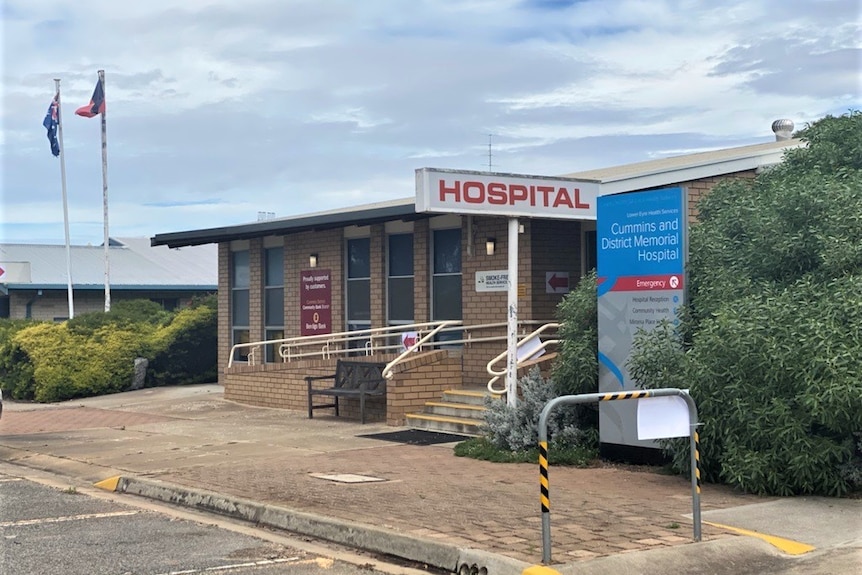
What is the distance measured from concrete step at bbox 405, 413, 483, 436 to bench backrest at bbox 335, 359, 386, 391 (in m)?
1.00

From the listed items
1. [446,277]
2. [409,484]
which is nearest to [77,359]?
[446,277]

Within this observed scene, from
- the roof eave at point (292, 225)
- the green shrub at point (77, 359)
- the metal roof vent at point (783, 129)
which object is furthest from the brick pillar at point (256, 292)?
the metal roof vent at point (783, 129)

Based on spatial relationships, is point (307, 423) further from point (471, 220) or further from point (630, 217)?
point (630, 217)

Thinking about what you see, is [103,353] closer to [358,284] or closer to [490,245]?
[358,284]

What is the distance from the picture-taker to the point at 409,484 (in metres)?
10.6

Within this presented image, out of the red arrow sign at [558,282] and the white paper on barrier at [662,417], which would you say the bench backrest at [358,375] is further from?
the white paper on barrier at [662,417]

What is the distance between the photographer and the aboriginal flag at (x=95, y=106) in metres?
34.0

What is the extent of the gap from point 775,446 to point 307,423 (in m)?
9.03

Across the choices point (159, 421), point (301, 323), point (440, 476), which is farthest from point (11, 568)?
point (301, 323)

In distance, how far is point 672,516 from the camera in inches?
343

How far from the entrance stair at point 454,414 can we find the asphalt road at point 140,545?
5203mm

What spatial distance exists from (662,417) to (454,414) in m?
7.78

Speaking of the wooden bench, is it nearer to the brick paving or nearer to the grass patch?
the brick paving

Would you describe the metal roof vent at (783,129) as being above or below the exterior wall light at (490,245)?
above
